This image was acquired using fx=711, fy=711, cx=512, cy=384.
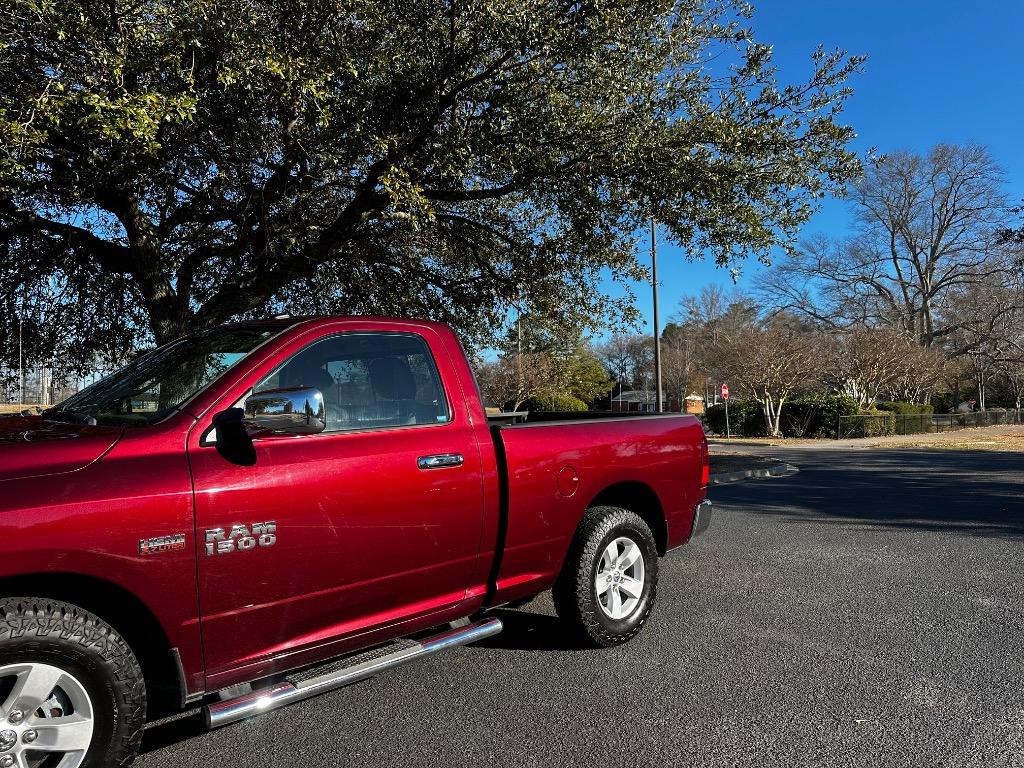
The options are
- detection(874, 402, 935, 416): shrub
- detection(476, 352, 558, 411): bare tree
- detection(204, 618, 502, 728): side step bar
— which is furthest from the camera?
detection(874, 402, 935, 416): shrub

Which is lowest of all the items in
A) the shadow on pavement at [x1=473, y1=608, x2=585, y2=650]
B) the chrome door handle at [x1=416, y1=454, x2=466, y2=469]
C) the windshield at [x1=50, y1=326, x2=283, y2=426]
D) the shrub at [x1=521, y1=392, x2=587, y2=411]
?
the shadow on pavement at [x1=473, y1=608, x2=585, y2=650]

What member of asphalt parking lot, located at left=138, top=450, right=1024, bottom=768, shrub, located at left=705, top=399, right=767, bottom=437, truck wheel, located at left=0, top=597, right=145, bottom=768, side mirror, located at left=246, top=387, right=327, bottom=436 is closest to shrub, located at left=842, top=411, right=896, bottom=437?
shrub, located at left=705, top=399, right=767, bottom=437

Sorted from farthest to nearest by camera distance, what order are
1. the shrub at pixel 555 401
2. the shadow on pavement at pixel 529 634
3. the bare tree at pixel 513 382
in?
1. the shrub at pixel 555 401
2. the bare tree at pixel 513 382
3. the shadow on pavement at pixel 529 634

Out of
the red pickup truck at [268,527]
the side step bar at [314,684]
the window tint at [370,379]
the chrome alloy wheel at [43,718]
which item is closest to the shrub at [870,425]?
the red pickup truck at [268,527]

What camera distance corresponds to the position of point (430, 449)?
11.2 feet

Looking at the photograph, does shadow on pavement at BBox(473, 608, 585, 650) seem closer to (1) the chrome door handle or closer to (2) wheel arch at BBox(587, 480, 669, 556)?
(2) wheel arch at BBox(587, 480, 669, 556)

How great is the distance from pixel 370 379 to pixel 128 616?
1.45 metres

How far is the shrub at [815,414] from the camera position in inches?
1319

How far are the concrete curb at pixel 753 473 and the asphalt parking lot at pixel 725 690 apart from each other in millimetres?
7621

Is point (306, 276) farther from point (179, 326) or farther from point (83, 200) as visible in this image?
point (83, 200)

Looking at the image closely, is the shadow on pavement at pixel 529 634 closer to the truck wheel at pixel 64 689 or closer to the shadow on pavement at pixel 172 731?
the shadow on pavement at pixel 172 731

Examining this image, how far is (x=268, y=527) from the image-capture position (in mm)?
2812

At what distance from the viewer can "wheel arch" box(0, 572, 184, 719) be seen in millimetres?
2424

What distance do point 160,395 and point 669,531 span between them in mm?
3255
